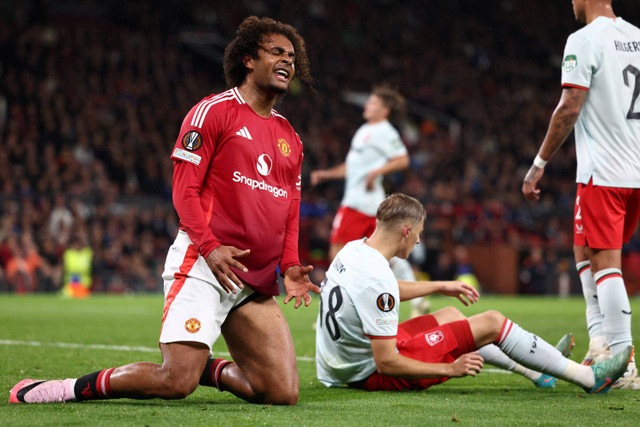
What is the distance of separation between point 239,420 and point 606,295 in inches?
97.0

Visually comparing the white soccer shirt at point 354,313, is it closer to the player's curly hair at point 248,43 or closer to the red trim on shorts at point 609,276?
the player's curly hair at point 248,43

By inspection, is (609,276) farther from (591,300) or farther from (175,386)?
(175,386)

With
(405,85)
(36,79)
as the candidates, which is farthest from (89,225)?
(405,85)

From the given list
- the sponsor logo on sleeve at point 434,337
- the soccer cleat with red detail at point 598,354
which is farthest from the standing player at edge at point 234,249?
the soccer cleat with red detail at point 598,354

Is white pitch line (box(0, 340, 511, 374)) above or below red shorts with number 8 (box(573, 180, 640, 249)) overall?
below

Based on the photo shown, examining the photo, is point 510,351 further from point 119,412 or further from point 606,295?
point 119,412

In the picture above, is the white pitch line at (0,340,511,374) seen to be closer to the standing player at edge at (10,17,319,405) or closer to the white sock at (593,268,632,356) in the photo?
the standing player at edge at (10,17,319,405)

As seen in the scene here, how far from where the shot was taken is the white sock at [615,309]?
190 inches

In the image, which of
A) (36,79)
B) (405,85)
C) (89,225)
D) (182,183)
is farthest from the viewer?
(405,85)

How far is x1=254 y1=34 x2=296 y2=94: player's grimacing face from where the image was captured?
431 centimetres

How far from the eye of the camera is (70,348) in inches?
265

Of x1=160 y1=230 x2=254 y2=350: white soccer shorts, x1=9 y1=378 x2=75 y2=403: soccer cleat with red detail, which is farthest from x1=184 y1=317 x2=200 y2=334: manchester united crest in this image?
x1=9 y1=378 x2=75 y2=403: soccer cleat with red detail

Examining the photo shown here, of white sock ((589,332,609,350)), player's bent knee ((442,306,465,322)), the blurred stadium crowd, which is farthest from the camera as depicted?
the blurred stadium crowd

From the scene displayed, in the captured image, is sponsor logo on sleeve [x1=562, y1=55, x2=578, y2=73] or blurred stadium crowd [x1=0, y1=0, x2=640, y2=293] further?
blurred stadium crowd [x1=0, y1=0, x2=640, y2=293]
